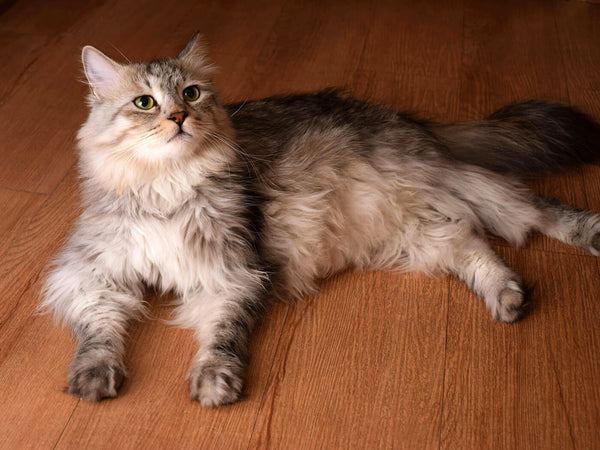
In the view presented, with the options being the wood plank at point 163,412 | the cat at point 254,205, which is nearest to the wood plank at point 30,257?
the cat at point 254,205

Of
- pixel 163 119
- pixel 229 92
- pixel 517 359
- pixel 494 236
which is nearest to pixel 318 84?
pixel 229 92

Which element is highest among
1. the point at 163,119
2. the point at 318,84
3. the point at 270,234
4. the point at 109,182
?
the point at 163,119

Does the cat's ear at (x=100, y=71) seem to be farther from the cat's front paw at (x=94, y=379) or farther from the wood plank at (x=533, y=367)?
the wood plank at (x=533, y=367)

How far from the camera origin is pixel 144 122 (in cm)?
184

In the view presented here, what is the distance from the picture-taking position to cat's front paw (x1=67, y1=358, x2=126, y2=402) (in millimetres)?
1785

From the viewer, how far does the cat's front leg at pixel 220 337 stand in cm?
180

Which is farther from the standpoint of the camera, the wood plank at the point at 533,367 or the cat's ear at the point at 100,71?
the cat's ear at the point at 100,71

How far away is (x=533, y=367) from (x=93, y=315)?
4.23 ft

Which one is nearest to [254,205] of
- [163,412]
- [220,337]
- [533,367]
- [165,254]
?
[165,254]

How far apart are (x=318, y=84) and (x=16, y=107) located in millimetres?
1453

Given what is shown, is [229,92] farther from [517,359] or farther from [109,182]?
[517,359]

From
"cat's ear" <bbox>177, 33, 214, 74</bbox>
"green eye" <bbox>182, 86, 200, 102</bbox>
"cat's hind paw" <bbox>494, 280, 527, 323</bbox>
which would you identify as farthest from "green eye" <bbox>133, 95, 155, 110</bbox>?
"cat's hind paw" <bbox>494, 280, 527, 323</bbox>

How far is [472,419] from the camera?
5.83ft

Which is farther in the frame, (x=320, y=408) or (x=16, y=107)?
(x=16, y=107)
